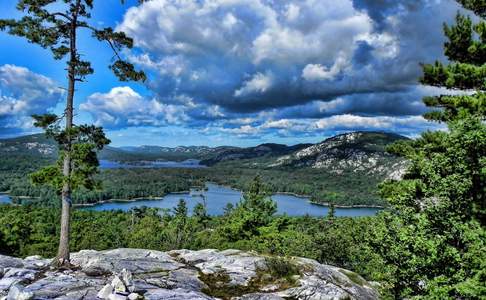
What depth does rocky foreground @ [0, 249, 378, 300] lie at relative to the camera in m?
11.6

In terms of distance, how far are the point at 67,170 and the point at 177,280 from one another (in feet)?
22.2

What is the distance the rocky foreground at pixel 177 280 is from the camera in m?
11.6

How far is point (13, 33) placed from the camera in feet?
50.5

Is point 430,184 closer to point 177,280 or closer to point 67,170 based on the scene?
point 177,280

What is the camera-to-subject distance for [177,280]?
14180 mm

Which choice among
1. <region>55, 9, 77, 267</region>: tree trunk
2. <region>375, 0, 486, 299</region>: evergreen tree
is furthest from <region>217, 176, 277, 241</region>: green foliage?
<region>375, 0, 486, 299</region>: evergreen tree

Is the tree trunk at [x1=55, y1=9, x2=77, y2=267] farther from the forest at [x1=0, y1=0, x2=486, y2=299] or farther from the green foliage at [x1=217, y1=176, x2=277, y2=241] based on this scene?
the green foliage at [x1=217, y1=176, x2=277, y2=241]

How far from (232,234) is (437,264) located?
48116mm

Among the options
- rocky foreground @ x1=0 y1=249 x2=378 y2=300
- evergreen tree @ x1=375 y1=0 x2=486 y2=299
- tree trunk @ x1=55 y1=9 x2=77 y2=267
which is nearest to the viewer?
evergreen tree @ x1=375 y1=0 x2=486 y2=299

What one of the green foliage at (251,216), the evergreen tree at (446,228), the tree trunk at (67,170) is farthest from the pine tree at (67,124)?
the green foliage at (251,216)

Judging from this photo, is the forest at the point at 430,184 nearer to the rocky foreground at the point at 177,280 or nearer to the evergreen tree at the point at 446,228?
the evergreen tree at the point at 446,228

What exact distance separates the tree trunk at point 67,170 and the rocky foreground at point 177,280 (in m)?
0.81

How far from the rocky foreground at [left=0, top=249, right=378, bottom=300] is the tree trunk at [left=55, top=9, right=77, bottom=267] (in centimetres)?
81

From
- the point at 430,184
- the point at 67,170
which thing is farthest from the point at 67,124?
the point at 430,184
